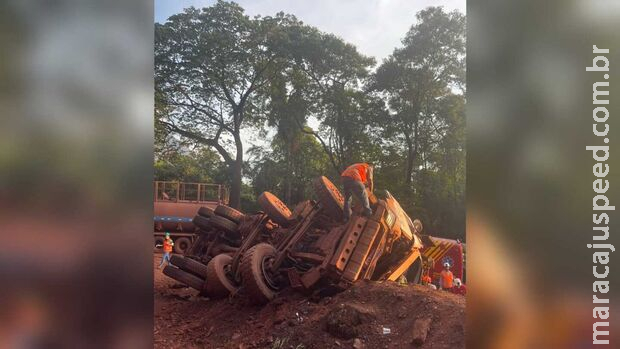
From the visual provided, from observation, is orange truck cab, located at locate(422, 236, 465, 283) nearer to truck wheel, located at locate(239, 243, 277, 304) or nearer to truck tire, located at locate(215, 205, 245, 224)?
truck wheel, located at locate(239, 243, 277, 304)

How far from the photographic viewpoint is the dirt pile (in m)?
2.61

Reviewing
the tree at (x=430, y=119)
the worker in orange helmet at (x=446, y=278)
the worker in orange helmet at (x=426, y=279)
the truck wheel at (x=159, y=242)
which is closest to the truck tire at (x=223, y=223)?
the truck wheel at (x=159, y=242)

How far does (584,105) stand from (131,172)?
2814mm

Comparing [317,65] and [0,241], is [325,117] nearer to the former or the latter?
[317,65]

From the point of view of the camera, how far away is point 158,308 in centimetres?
272

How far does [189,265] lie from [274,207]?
64 centimetres

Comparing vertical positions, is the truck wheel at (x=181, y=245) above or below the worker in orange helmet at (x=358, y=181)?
below

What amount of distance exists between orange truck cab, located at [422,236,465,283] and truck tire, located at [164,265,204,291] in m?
1.43

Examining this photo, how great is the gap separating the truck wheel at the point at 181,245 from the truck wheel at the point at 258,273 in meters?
0.37

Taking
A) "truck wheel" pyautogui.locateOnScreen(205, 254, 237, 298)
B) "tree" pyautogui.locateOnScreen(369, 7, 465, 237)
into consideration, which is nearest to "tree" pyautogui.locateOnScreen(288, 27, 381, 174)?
"tree" pyautogui.locateOnScreen(369, 7, 465, 237)

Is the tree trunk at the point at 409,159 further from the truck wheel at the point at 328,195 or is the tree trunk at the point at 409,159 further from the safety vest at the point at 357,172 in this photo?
the truck wheel at the point at 328,195

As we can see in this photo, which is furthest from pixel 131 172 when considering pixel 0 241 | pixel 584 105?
pixel 584 105

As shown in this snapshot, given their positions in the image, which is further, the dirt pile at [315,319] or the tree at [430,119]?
the tree at [430,119]

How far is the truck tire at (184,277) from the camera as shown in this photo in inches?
107
